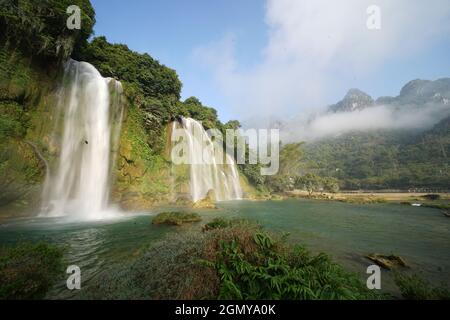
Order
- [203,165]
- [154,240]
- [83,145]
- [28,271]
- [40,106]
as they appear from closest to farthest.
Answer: [28,271] < [154,240] < [40,106] < [83,145] < [203,165]

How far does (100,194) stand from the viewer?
19984 millimetres

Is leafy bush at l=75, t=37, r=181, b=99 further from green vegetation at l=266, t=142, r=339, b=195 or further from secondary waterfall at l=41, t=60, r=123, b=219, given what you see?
green vegetation at l=266, t=142, r=339, b=195

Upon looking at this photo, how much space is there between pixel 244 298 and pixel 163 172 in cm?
2759

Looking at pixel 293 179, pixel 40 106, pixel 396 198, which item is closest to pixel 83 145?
pixel 40 106

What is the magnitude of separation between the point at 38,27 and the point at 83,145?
9.70m

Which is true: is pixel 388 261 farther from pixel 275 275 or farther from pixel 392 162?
pixel 392 162

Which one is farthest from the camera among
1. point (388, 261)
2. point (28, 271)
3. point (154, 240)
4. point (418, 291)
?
point (154, 240)

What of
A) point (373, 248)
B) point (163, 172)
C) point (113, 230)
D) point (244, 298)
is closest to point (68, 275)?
point (244, 298)

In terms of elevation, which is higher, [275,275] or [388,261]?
[275,275]

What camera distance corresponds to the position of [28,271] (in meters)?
4.55

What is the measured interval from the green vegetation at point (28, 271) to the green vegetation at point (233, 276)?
3.21 feet

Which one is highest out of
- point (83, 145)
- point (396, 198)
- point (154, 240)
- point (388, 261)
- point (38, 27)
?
point (38, 27)

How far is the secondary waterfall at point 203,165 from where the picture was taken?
1361 inches

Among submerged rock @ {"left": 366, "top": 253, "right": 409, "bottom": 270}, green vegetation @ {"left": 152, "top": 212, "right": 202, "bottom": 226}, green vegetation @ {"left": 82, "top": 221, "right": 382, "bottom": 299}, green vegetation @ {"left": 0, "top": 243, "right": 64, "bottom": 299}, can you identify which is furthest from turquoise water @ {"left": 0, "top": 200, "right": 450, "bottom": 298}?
green vegetation @ {"left": 82, "top": 221, "right": 382, "bottom": 299}
